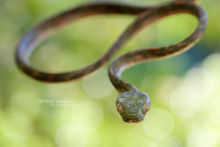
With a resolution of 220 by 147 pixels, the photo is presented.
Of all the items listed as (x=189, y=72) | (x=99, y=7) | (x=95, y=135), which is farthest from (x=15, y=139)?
(x=189, y=72)

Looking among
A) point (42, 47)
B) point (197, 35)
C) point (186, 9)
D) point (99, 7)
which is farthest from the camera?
point (42, 47)

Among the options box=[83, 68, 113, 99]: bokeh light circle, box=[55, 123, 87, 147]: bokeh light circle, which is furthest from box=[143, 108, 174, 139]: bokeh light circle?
box=[55, 123, 87, 147]: bokeh light circle

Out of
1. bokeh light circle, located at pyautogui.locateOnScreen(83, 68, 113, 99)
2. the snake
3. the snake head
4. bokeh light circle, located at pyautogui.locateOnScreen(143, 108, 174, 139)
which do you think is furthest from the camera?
bokeh light circle, located at pyautogui.locateOnScreen(83, 68, 113, 99)

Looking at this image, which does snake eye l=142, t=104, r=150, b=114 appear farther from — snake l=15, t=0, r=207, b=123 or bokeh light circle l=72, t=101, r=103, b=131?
bokeh light circle l=72, t=101, r=103, b=131

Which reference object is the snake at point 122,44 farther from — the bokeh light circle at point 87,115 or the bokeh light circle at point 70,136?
the bokeh light circle at point 70,136

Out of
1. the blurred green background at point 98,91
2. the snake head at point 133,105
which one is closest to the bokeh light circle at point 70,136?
the blurred green background at point 98,91

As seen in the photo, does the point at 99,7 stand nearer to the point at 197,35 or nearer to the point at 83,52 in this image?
the point at 83,52

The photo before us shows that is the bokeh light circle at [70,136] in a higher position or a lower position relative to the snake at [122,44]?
lower

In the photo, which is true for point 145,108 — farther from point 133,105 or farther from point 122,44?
point 122,44
